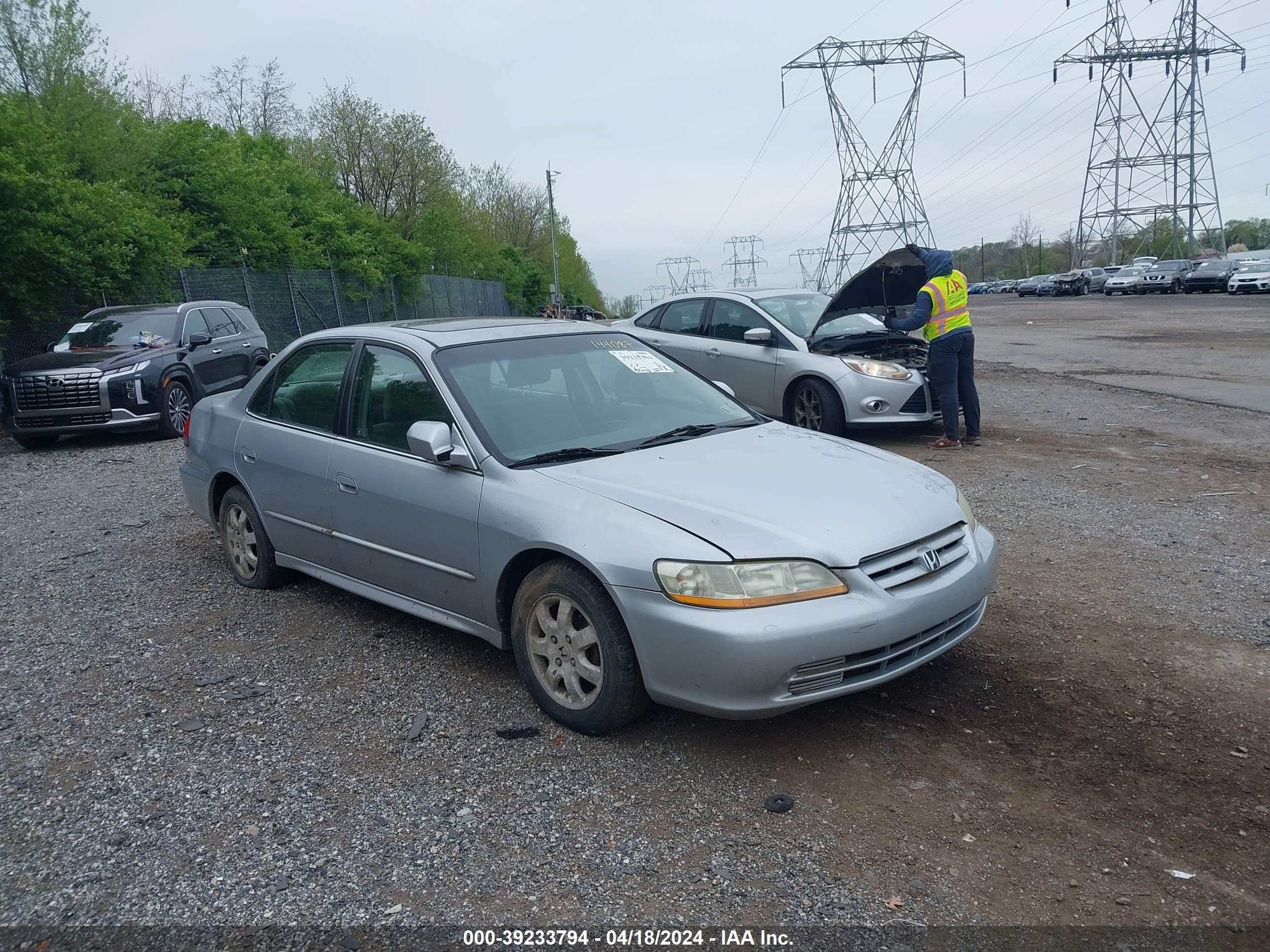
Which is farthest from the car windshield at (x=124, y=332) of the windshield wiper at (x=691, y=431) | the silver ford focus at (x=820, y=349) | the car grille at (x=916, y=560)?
the car grille at (x=916, y=560)

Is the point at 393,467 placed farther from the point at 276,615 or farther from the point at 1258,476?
the point at 1258,476

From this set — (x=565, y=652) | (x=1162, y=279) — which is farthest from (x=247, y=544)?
(x=1162, y=279)

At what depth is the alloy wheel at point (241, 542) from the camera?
5.64 meters

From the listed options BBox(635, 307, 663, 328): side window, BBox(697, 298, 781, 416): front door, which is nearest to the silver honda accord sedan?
BBox(697, 298, 781, 416): front door

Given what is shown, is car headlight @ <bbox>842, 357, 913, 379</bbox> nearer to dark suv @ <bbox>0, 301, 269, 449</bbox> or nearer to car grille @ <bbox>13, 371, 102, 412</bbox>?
dark suv @ <bbox>0, 301, 269, 449</bbox>

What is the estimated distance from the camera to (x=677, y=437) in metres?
4.54

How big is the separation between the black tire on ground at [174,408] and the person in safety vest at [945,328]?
29.2ft

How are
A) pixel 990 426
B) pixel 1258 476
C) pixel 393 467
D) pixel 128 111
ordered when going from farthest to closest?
pixel 128 111 < pixel 990 426 < pixel 1258 476 < pixel 393 467

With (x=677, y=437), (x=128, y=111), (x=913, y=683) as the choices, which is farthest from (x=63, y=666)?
(x=128, y=111)

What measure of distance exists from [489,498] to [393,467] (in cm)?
72

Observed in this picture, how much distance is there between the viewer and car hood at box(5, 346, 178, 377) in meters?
12.2

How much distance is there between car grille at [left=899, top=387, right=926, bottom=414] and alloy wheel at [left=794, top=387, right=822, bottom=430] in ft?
2.60

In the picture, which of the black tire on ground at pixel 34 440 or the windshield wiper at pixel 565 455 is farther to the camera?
the black tire on ground at pixel 34 440

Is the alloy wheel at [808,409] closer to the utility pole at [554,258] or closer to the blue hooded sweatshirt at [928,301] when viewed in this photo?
the blue hooded sweatshirt at [928,301]
